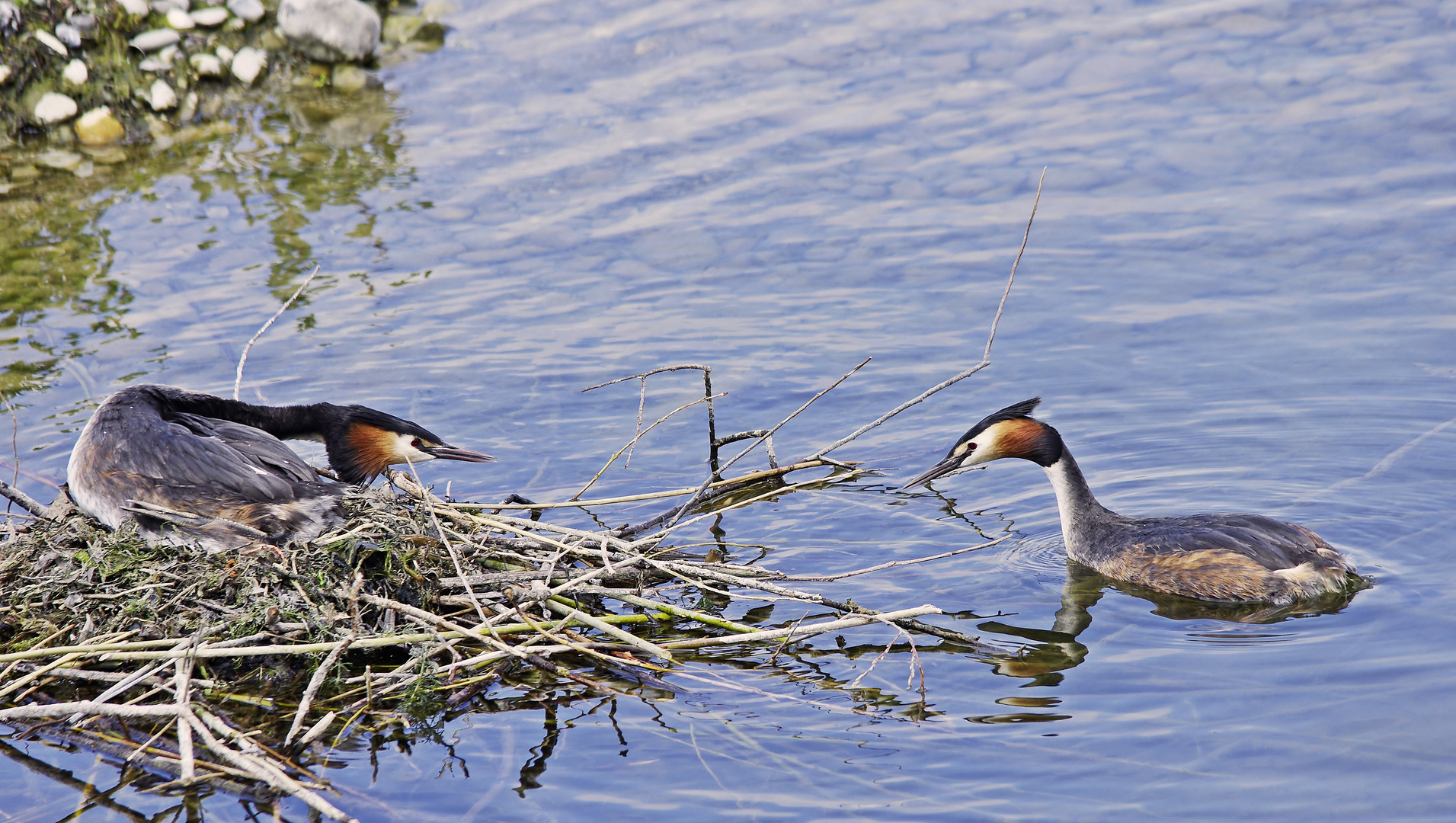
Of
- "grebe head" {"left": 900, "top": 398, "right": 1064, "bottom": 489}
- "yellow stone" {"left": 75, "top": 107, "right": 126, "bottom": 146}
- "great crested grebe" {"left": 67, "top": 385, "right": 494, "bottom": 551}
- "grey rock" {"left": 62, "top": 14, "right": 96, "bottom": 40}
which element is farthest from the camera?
"yellow stone" {"left": 75, "top": 107, "right": 126, "bottom": 146}

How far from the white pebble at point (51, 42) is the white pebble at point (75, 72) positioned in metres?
0.12

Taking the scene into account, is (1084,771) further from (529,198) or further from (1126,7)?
(1126,7)

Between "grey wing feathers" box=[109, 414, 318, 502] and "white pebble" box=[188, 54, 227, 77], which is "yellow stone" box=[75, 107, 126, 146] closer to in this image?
"white pebble" box=[188, 54, 227, 77]

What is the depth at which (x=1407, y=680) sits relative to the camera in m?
4.76

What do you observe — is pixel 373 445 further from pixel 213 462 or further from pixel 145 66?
pixel 145 66

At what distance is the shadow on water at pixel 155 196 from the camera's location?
8.94 meters

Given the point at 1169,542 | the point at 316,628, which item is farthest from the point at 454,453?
the point at 1169,542

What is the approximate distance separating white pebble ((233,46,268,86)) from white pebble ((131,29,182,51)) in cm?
60

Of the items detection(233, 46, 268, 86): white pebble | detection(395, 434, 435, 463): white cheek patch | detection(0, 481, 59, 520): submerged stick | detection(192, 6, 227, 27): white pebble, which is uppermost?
detection(192, 6, 227, 27): white pebble

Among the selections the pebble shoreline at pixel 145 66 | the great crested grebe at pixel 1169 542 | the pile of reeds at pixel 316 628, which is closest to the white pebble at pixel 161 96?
the pebble shoreline at pixel 145 66

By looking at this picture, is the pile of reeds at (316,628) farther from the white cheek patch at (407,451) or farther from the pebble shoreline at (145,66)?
the pebble shoreline at (145,66)

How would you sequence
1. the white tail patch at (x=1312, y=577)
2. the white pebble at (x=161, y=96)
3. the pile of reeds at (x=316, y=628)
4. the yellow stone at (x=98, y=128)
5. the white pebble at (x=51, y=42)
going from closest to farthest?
the pile of reeds at (x=316, y=628), the white tail patch at (x=1312, y=577), the white pebble at (x=51, y=42), the yellow stone at (x=98, y=128), the white pebble at (x=161, y=96)

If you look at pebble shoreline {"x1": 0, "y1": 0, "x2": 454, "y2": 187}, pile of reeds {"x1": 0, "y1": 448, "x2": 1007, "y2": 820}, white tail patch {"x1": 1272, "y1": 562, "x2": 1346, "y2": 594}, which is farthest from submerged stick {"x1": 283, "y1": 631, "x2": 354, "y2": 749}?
pebble shoreline {"x1": 0, "y1": 0, "x2": 454, "y2": 187}

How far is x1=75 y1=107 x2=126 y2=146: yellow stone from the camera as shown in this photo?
1175 centimetres
